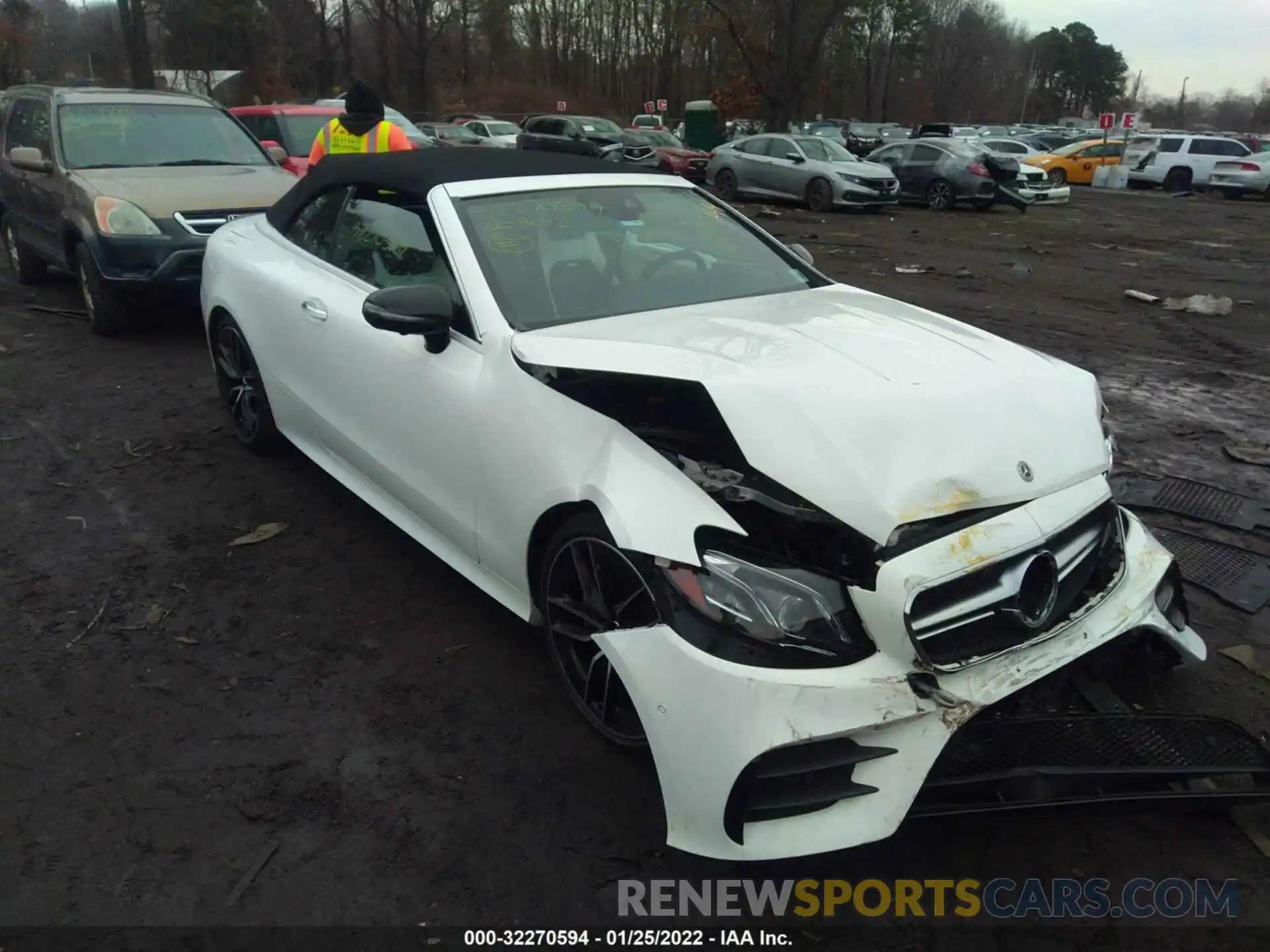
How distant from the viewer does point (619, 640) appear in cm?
242

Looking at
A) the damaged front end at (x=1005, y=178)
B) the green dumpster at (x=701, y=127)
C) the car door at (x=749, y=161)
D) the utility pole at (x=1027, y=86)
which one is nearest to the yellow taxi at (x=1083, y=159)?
the damaged front end at (x=1005, y=178)

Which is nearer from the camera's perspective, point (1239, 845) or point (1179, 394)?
point (1239, 845)

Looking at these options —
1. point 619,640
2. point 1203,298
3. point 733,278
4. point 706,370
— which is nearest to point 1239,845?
point 619,640

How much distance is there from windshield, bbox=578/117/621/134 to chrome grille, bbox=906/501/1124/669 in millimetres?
24485

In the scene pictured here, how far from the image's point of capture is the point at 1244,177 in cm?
2603

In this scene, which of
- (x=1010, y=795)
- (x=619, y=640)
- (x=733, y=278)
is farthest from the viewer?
(x=733, y=278)

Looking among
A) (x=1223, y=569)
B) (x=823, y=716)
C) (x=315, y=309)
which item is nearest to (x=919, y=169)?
(x=1223, y=569)

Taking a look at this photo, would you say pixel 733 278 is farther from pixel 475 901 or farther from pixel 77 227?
pixel 77 227

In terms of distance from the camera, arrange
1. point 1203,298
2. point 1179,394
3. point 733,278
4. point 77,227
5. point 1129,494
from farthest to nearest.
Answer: point 1203,298, point 77,227, point 1179,394, point 1129,494, point 733,278

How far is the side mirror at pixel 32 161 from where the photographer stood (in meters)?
7.36

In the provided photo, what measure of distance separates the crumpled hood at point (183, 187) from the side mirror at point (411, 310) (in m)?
4.72

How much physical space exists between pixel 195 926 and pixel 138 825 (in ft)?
1.43

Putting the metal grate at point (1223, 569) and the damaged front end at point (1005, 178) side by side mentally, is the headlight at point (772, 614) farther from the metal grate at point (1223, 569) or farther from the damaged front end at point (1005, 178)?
the damaged front end at point (1005, 178)

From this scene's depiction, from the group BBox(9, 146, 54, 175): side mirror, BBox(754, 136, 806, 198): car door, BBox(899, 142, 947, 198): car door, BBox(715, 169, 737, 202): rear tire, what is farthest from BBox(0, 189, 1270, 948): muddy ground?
BBox(899, 142, 947, 198): car door
